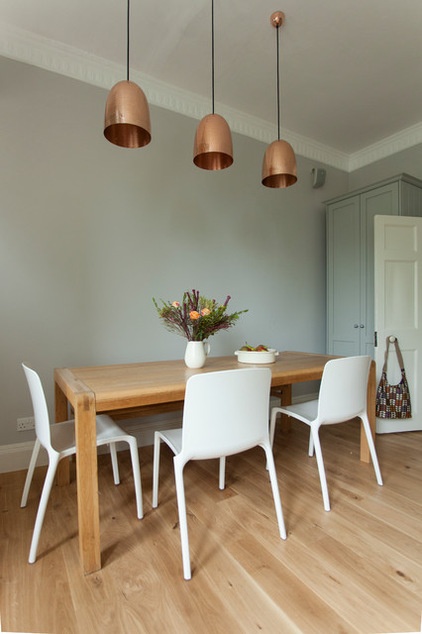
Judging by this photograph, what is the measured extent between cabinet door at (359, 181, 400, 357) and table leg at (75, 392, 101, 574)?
2777 mm

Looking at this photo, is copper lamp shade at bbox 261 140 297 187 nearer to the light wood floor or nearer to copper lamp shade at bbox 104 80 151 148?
copper lamp shade at bbox 104 80 151 148

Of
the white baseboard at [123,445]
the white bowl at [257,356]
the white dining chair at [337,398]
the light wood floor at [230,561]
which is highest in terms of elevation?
the white bowl at [257,356]

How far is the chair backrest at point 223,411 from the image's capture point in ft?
4.16

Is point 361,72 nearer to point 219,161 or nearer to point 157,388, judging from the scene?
point 219,161

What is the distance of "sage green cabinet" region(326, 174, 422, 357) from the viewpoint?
9.91 ft

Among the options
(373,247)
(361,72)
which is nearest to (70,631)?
(373,247)

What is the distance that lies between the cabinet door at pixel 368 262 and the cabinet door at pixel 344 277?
46 mm

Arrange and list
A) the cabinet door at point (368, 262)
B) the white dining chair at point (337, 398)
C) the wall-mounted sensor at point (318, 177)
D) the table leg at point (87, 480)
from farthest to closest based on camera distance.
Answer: the wall-mounted sensor at point (318, 177) → the cabinet door at point (368, 262) → the white dining chair at point (337, 398) → the table leg at point (87, 480)

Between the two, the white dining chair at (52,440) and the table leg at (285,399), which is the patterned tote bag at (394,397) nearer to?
the table leg at (285,399)

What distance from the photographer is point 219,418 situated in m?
1.32

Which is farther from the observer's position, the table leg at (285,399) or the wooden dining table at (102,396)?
the table leg at (285,399)

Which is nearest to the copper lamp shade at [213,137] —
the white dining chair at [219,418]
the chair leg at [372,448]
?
the white dining chair at [219,418]

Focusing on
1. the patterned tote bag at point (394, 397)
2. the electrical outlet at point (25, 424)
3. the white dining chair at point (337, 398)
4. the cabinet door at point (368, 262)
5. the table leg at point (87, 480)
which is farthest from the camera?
the cabinet door at point (368, 262)

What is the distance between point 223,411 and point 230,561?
2.00 ft
